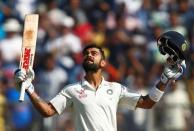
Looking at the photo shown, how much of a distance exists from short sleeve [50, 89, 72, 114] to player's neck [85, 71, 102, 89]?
0.97ft

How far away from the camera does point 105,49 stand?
54.9 ft

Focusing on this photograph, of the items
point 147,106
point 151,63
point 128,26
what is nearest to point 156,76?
point 151,63

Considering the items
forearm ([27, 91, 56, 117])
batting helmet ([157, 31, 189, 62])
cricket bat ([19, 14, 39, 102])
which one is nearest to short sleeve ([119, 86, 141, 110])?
batting helmet ([157, 31, 189, 62])

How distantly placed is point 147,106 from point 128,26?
766 centimetres

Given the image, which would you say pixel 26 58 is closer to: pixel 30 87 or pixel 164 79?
pixel 30 87

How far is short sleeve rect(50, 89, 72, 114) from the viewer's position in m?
9.62

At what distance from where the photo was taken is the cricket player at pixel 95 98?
31.1 feet

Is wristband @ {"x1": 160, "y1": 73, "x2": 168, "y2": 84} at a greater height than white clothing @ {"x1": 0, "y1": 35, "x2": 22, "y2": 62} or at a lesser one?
greater

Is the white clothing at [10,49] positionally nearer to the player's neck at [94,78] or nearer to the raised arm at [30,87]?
the player's neck at [94,78]

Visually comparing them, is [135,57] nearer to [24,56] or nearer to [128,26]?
[128,26]

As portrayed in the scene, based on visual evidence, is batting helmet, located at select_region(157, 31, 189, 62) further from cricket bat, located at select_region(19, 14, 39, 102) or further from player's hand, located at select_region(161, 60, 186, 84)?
cricket bat, located at select_region(19, 14, 39, 102)

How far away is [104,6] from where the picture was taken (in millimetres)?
17625

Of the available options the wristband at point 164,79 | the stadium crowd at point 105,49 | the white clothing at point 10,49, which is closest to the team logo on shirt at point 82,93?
the wristband at point 164,79

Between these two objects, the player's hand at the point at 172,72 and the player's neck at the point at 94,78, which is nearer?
the player's hand at the point at 172,72
